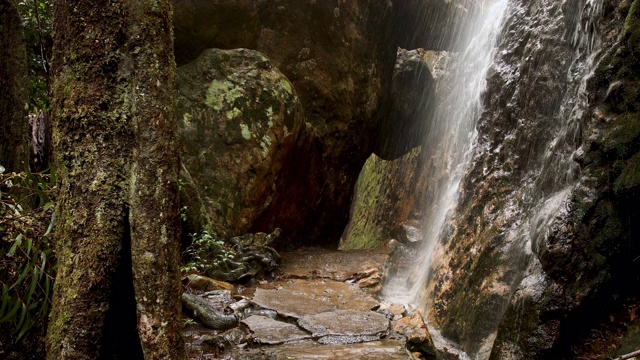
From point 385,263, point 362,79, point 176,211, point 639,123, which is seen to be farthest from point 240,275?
point 362,79

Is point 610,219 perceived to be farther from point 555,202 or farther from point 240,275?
point 240,275

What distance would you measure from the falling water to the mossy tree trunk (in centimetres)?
452

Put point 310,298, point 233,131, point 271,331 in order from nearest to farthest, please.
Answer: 1. point 271,331
2. point 310,298
3. point 233,131

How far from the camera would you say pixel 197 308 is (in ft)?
13.6

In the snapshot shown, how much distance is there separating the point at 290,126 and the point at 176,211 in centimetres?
625

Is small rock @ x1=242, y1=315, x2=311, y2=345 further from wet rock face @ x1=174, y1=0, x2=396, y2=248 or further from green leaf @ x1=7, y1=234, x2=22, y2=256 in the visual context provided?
wet rock face @ x1=174, y1=0, x2=396, y2=248

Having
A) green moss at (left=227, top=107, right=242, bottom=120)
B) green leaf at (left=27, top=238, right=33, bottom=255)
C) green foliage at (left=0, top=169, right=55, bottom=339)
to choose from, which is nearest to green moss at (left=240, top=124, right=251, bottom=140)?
green moss at (left=227, top=107, right=242, bottom=120)

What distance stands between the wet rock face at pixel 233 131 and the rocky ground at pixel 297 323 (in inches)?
63.4

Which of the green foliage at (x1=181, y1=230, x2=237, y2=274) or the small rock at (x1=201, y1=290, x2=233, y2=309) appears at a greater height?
the green foliage at (x1=181, y1=230, x2=237, y2=274)

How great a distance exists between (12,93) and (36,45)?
8.06 feet

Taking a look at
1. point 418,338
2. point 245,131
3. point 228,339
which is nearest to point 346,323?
point 418,338

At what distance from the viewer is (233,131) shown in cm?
750

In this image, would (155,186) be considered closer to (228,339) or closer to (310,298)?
(228,339)

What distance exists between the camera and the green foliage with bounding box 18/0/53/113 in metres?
4.46
